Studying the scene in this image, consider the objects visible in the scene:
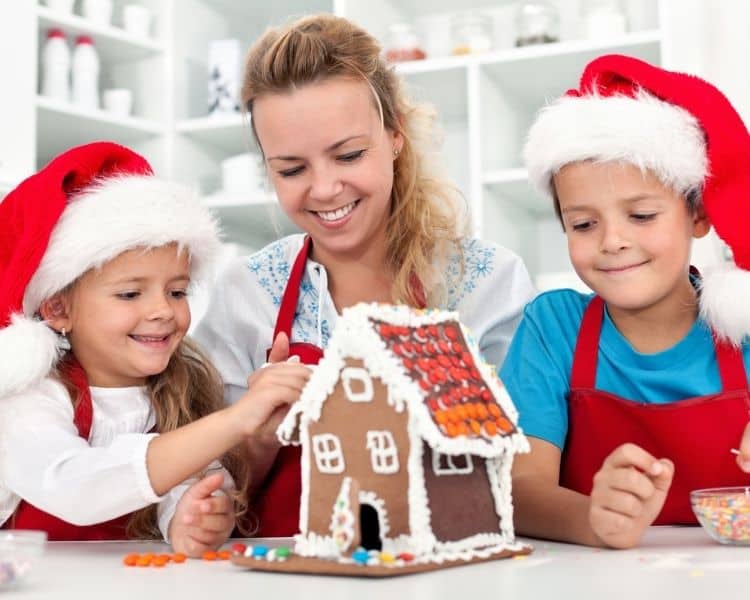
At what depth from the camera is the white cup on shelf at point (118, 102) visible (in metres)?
3.11

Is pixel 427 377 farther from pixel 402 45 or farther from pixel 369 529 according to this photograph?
pixel 402 45

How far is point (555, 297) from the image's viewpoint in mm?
1413

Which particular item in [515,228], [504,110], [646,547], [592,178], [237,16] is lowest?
[646,547]

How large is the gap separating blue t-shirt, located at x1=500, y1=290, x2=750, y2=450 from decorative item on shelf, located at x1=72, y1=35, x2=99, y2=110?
1993 mm

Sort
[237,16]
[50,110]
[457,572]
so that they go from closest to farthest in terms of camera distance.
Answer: [457,572], [50,110], [237,16]

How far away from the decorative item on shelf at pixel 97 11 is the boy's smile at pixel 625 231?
2.11 m

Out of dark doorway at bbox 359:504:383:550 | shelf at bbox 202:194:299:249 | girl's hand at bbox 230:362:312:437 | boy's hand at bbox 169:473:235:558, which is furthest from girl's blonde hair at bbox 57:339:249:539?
shelf at bbox 202:194:299:249

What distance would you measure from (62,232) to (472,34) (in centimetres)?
184

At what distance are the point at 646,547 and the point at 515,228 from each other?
6.64 feet

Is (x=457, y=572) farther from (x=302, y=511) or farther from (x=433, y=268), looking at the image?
(x=433, y=268)

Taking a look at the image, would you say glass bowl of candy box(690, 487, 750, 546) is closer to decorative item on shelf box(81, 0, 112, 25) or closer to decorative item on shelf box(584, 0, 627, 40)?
decorative item on shelf box(584, 0, 627, 40)

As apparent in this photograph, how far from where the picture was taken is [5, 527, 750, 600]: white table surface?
78cm

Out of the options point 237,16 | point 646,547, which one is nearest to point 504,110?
point 237,16

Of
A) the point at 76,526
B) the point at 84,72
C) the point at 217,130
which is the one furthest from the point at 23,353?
the point at 217,130
